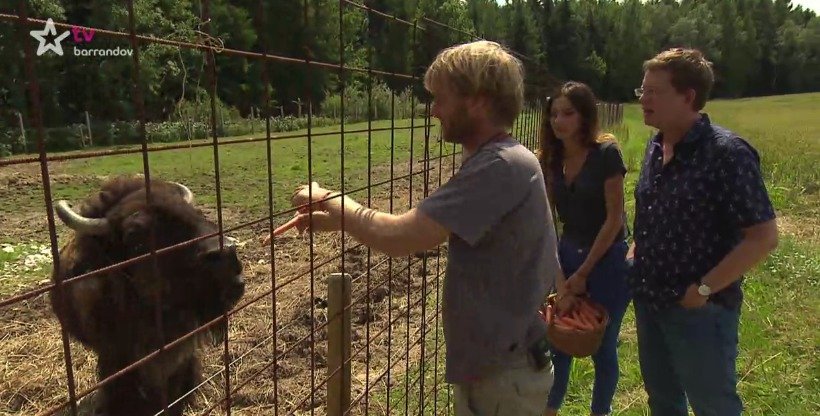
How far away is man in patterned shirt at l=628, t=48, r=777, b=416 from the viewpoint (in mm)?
2686

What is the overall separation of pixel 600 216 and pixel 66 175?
1278 cm

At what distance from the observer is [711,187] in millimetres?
2750

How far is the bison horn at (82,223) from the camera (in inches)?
146

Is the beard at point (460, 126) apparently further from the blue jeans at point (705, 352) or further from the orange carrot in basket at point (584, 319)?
the orange carrot in basket at point (584, 319)

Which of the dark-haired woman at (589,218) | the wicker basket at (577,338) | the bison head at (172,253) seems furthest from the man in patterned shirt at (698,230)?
the bison head at (172,253)

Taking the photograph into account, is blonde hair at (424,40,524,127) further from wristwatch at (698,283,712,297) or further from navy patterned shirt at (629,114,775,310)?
wristwatch at (698,283,712,297)

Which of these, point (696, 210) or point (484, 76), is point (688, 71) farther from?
point (484, 76)

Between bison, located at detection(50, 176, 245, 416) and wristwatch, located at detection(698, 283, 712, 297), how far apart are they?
2.33 m

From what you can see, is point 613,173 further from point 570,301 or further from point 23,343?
point 23,343

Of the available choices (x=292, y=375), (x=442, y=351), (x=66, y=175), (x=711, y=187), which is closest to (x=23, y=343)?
(x=292, y=375)

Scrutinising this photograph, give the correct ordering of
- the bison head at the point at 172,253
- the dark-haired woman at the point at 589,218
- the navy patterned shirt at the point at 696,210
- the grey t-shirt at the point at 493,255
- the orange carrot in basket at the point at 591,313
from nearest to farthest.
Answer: the grey t-shirt at the point at 493,255, the navy patterned shirt at the point at 696,210, the orange carrot in basket at the point at 591,313, the bison head at the point at 172,253, the dark-haired woman at the point at 589,218

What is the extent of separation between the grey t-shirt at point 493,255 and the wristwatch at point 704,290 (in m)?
0.87

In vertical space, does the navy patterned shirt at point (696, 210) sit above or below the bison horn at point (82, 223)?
above

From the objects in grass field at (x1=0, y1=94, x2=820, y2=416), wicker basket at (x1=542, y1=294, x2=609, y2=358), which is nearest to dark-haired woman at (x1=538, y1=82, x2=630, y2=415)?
wicker basket at (x1=542, y1=294, x2=609, y2=358)
